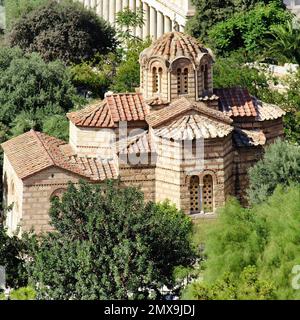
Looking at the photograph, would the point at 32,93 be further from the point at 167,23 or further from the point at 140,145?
the point at 167,23

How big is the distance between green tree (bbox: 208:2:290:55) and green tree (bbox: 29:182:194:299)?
24822mm

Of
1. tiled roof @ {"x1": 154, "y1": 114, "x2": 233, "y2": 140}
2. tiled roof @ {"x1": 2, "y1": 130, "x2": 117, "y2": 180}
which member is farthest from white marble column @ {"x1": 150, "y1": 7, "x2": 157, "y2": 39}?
tiled roof @ {"x1": 154, "y1": 114, "x2": 233, "y2": 140}

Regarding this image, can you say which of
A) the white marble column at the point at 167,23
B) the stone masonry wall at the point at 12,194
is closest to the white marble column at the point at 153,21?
the white marble column at the point at 167,23

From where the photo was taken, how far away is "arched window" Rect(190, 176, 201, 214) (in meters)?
32.5

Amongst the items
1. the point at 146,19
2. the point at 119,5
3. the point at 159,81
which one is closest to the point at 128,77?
the point at 159,81

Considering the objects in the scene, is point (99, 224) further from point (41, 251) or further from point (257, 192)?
point (257, 192)

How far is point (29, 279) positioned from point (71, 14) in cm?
3134

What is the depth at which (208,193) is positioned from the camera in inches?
1289

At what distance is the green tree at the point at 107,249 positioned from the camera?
25572 millimetres

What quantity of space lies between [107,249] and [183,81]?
849 cm

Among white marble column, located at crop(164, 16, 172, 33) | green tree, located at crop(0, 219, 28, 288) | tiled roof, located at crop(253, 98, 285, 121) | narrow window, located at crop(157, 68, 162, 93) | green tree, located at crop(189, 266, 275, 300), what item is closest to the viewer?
green tree, located at crop(189, 266, 275, 300)

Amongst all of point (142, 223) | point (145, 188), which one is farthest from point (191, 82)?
point (142, 223)

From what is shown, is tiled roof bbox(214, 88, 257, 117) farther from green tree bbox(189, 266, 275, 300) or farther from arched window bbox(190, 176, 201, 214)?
green tree bbox(189, 266, 275, 300)

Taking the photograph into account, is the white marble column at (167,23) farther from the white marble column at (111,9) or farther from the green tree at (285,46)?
the green tree at (285,46)
